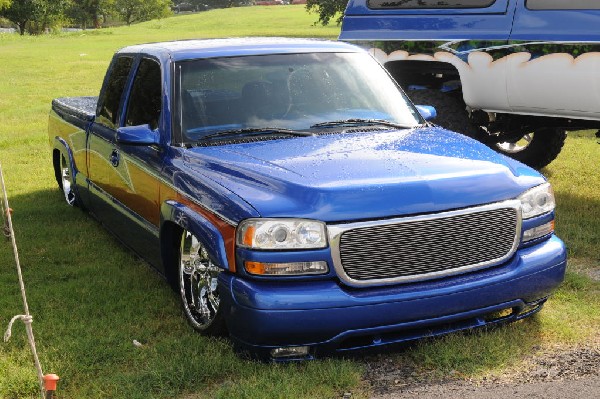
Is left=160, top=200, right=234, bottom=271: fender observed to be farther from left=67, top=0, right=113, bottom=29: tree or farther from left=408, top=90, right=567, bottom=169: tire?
left=67, top=0, right=113, bottom=29: tree

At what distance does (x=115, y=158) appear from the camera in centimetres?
607

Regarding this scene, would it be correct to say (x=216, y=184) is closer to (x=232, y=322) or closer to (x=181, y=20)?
(x=232, y=322)

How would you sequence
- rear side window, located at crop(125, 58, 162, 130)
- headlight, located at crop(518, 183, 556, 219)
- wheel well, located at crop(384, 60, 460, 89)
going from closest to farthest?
headlight, located at crop(518, 183, 556, 219), rear side window, located at crop(125, 58, 162, 130), wheel well, located at crop(384, 60, 460, 89)

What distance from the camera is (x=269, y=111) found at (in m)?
5.32

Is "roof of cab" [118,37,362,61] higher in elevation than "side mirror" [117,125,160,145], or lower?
higher

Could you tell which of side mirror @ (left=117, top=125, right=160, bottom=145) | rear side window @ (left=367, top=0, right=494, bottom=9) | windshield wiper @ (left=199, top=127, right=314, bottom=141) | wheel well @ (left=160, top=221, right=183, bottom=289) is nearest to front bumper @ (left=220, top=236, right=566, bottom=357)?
wheel well @ (left=160, top=221, right=183, bottom=289)

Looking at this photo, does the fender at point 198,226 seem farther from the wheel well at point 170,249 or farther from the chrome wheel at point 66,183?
the chrome wheel at point 66,183

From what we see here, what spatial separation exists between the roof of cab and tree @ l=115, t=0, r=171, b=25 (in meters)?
100

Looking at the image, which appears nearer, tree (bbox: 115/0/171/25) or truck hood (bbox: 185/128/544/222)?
truck hood (bbox: 185/128/544/222)

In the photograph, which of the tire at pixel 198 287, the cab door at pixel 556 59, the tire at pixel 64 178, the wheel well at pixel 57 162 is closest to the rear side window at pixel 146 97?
the tire at pixel 198 287

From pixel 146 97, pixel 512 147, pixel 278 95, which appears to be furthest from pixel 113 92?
pixel 512 147

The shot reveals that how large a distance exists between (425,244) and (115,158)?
2.66m

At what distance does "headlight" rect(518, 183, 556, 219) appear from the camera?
456 cm

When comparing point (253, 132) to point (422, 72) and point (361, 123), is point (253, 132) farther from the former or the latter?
point (422, 72)
